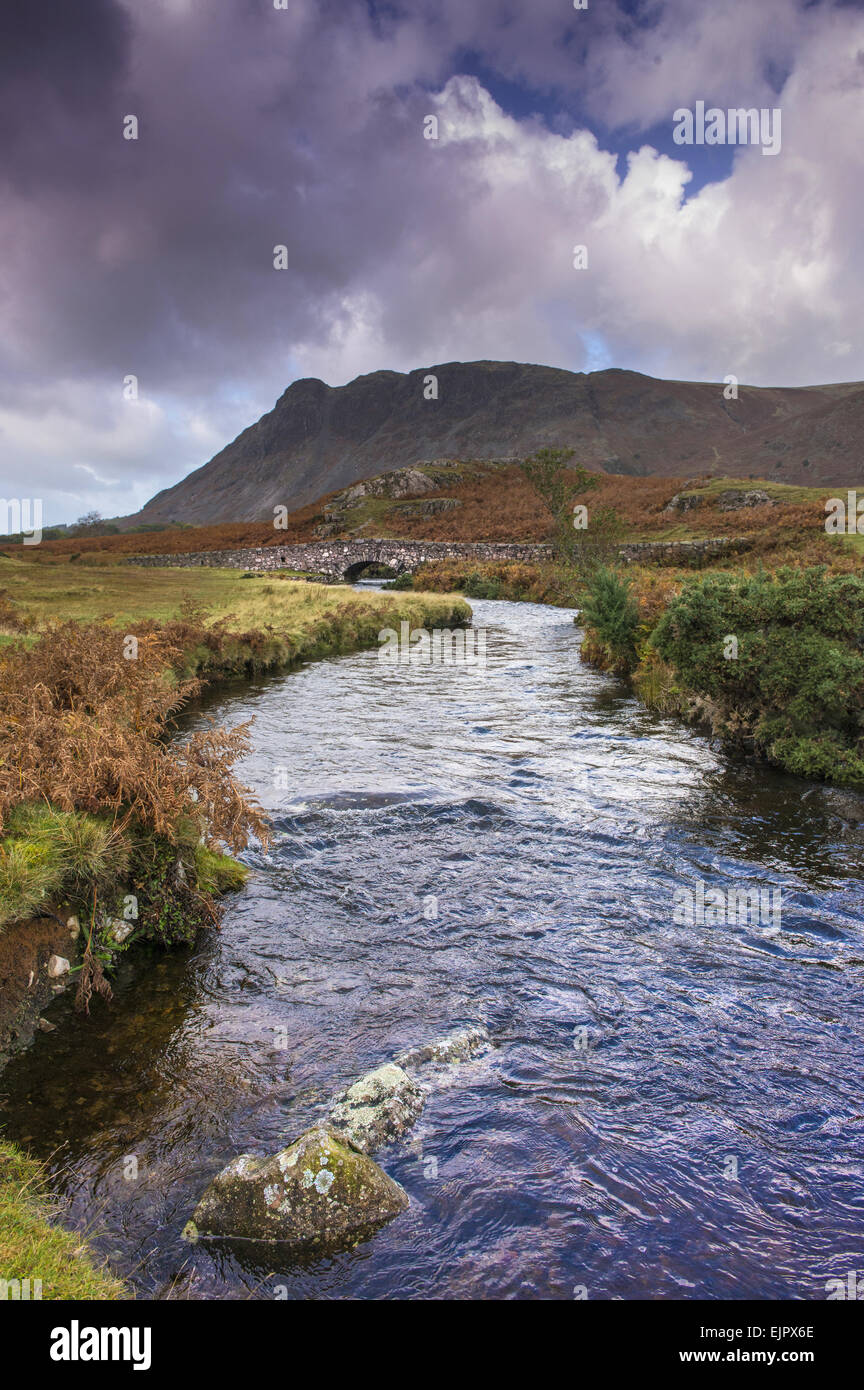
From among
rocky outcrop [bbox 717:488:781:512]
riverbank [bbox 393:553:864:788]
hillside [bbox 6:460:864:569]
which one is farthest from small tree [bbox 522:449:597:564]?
riverbank [bbox 393:553:864:788]

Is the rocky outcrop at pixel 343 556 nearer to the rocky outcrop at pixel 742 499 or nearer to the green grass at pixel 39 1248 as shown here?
the rocky outcrop at pixel 742 499

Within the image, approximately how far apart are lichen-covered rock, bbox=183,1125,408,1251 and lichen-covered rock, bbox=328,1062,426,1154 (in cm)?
48

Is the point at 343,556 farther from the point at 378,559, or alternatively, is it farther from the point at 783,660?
the point at 783,660

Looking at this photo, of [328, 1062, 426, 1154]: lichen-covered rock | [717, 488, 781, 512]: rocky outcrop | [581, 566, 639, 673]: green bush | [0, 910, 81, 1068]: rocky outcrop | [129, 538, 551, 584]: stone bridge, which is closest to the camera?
[328, 1062, 426, 1154]: lichen-covered rock

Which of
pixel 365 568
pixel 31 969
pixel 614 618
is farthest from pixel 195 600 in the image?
pixel 365 568

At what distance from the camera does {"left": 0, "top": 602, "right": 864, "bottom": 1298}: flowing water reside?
4684mm

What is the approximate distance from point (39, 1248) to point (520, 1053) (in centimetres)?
382

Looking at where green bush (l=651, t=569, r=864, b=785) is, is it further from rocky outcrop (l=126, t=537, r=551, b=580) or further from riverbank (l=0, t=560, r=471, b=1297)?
rocky outcrop (l=126, t=537, r=551, b=580)

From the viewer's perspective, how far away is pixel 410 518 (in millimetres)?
98750

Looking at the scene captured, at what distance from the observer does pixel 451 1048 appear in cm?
653

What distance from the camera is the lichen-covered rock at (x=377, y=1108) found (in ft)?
18.0

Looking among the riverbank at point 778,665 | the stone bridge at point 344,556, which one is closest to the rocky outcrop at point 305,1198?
the riverbank at point 778,665
